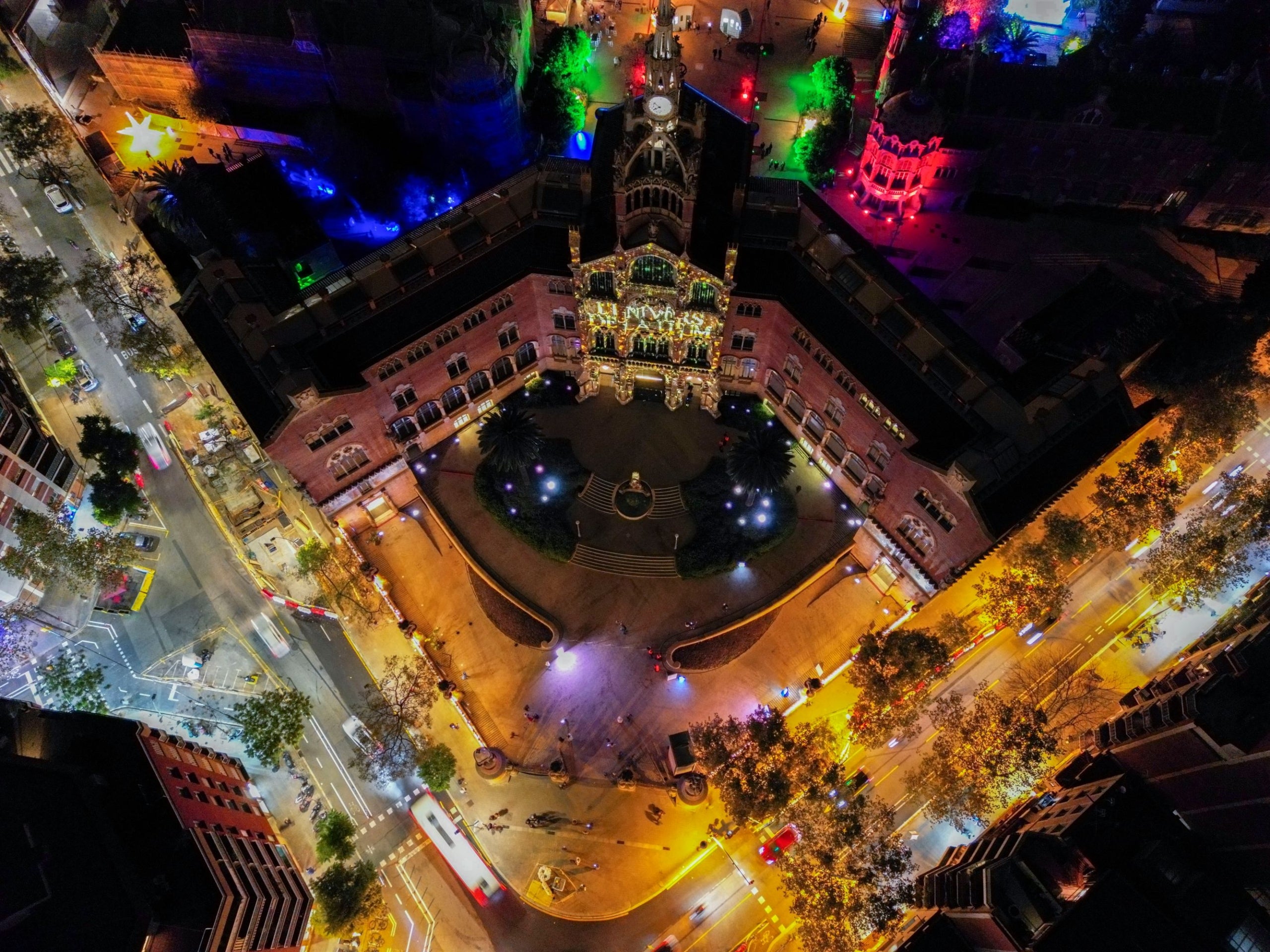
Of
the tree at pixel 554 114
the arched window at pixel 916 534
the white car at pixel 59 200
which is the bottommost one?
the arched window at pixel 916 534

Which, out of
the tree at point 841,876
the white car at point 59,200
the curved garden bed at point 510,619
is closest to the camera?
the tree at point 841,876

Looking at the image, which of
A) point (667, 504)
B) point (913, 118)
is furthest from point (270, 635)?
point (913, 118)

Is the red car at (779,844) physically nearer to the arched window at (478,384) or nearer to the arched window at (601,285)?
the arched window at (601,285)

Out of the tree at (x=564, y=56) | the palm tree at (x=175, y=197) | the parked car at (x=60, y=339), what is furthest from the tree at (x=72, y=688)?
the tree at (x=564, y=56)

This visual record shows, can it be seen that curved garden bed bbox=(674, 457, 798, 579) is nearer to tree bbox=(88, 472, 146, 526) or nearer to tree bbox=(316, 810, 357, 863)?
tree bbox=(316, 810, 357, 863)

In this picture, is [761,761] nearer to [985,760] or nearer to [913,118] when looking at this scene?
[985,760]

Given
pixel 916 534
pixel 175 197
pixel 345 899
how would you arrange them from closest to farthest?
pixel 345 899 → pixel 916 534 → pixel 175 197
